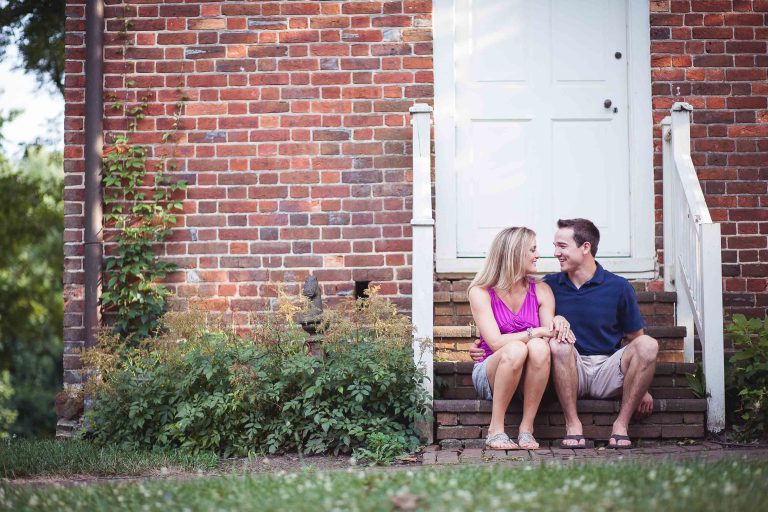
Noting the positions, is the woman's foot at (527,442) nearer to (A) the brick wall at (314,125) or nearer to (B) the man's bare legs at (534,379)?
(B) the man's bare legs at (534,379)

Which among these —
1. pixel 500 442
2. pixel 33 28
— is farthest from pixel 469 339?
pixel 33 28

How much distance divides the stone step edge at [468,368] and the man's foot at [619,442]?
0.66 meters

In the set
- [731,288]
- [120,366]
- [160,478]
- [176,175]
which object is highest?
[176,175]

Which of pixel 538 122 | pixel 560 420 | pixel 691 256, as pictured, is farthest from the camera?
pixel 538 122

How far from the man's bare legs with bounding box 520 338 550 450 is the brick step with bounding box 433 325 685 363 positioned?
1.11 m

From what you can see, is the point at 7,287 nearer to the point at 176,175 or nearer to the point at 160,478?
the point at 176,175

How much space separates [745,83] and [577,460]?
3399mm

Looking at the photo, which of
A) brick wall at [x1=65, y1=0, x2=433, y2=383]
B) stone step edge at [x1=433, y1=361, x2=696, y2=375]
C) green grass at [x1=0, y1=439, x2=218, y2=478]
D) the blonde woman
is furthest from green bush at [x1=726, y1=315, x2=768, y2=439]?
green grass at [x1=0, y1=439, x2=218, y2=478]

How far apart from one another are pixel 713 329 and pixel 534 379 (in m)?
1.16

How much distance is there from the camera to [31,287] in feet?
51.4

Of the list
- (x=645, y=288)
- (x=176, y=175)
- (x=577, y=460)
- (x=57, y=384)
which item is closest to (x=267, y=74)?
(x=176, y=175)

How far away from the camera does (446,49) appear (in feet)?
20.9

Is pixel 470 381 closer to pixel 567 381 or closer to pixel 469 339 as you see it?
pixel 469 339

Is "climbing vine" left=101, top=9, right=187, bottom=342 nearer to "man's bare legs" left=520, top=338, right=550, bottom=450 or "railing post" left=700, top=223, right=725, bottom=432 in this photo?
"man's bare legs" left=520, top=338, right=550, bottom=450
